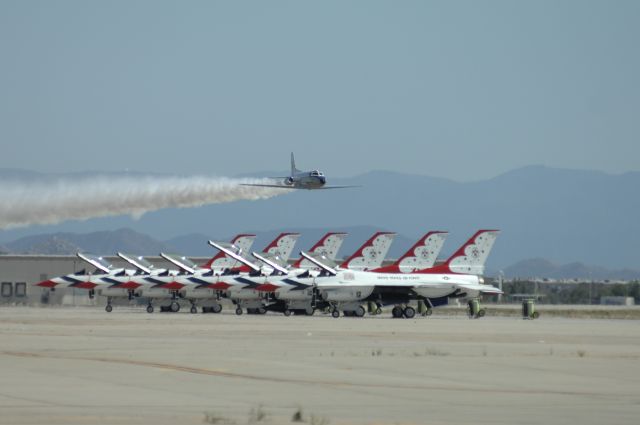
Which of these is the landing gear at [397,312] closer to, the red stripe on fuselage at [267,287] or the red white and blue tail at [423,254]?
the red stripe on fuselage at [267,287]

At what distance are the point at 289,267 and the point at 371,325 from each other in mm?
22338

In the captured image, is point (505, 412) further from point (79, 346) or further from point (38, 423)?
point (79, 346)

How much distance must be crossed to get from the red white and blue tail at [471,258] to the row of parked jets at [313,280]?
0.18 feet

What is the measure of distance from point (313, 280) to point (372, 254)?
34.4 ft

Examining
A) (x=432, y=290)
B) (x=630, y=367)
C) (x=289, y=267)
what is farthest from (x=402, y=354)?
(x=289, y=267)

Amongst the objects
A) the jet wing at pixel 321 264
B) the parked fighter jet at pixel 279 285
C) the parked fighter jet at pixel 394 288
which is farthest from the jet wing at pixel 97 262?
the parked fighter jet at pixel 394 288

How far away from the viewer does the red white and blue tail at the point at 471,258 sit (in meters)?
70.7

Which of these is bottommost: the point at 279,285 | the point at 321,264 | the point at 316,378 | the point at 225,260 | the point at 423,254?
the point at 316,378

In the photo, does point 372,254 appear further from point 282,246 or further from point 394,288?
point 394,288

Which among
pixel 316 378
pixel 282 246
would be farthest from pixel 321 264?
pixel 316 378

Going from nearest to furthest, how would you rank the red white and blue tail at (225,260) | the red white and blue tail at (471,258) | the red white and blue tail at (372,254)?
the red white and blue tail at (471,258) < the red white and blue tail at (372,254) < the red white and blue tail at (225,260)

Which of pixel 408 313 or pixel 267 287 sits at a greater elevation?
pixel 267 287

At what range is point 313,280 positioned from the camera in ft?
227

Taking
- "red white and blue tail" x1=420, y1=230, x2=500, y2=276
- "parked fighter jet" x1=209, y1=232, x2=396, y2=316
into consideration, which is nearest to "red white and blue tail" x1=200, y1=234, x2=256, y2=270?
"parked fighter jet" x1=209, y1=232, x2=396, y2=316
